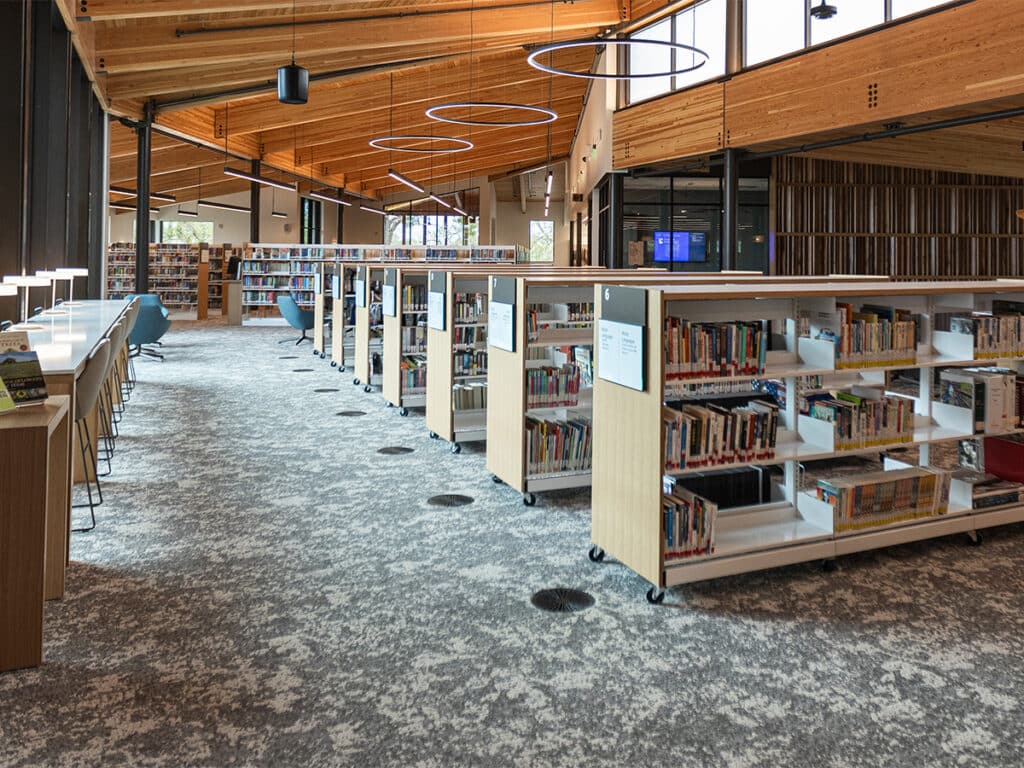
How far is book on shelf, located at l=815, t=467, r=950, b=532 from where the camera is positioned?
4.02 metres

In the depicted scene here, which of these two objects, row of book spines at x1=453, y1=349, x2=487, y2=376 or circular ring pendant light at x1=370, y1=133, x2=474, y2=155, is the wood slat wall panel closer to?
circular ring pendant light at x1=370, y1=133, x2=474, y2=155

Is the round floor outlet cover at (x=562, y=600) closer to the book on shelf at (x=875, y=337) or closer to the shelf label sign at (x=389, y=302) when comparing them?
the book on shelf at (x=875, y=337)

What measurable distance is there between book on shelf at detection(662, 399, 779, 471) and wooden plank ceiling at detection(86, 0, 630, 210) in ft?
25.2

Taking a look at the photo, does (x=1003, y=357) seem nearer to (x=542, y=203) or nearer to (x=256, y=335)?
(x=256, y=335)

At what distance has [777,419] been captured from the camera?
4.15m

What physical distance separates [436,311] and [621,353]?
10.3ft

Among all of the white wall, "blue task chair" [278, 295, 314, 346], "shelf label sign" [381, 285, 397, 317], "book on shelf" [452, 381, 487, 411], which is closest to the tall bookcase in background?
"book on shelf" [452, 381, 487, 411]

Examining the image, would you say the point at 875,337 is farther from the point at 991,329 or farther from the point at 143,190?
the point at 143,190

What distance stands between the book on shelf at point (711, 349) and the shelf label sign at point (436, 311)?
9.60ft

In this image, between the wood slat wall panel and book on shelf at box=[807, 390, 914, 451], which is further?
the wood slat wall panel

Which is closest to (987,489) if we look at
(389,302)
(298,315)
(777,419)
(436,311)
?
(777,419)

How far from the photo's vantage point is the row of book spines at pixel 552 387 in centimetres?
516

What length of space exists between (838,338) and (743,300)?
19.6 inches

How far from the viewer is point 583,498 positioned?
5.22 m
